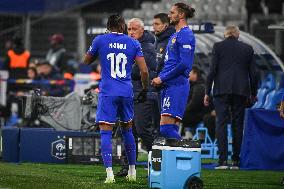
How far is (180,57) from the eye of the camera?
13.8m

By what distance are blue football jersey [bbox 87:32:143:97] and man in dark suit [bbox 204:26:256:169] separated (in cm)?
374

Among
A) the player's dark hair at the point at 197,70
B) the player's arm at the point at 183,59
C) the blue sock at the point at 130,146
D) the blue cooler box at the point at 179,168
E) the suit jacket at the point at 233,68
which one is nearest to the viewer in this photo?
the blue cooler box at the point at 179,168

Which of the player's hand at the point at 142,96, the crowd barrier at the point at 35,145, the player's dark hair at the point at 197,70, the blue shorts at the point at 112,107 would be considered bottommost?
the crowd barrier at the point at 35,145

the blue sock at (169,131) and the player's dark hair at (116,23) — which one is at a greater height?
the player's dark hair at (116,23)

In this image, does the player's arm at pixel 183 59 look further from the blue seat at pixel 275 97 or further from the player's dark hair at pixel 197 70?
the player's dark hair at pixel 197 70

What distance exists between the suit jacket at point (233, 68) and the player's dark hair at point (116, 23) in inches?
152

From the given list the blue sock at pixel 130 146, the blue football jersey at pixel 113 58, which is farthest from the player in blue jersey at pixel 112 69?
the blue sock at pixel 130 146

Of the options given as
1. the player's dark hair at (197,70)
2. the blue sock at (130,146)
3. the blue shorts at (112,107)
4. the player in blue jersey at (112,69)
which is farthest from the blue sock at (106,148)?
the player's dark hair at (197,70)

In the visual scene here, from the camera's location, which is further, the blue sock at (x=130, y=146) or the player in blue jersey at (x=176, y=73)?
the blue sock at (x=130, y=146)

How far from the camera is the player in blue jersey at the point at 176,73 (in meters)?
13.8

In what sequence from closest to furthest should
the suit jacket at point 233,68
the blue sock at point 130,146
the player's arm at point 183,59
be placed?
the player's arm at point 183,59 < the blue sock at point 130,146 < the suit jacket at point 233,68

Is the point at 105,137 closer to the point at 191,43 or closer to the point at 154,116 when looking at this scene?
the point at 191,43

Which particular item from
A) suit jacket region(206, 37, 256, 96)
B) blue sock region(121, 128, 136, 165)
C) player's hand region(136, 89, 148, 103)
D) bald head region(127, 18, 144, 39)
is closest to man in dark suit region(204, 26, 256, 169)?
suit jacket region(206, 37, 256, 96)

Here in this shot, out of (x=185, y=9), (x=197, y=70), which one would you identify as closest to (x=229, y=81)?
(x=197, y=70)
